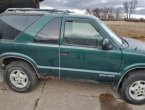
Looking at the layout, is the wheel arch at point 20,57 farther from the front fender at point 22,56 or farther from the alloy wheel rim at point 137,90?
the alloy wheel rim at point 137,90

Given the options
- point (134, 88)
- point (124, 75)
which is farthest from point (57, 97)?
point (134, 88)

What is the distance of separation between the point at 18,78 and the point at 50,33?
1235 mm

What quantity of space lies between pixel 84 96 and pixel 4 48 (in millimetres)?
1997

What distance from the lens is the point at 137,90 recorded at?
4.66 meters

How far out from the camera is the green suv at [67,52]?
451 cm

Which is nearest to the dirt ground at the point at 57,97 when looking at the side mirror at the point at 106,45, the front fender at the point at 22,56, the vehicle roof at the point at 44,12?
the front fender at the point at 22,56

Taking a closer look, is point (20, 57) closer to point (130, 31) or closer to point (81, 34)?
point (81, 34)

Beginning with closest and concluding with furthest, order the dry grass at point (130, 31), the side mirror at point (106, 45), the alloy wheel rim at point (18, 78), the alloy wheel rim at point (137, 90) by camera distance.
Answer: the side mirror at point (106, 45), the alloy wheel rim at point (137, 90), the alloy wheel rim at point (18, 78), the dry grass at point (130, 31)

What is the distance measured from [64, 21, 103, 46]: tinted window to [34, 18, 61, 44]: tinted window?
0.19 metres

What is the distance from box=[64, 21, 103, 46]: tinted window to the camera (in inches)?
178

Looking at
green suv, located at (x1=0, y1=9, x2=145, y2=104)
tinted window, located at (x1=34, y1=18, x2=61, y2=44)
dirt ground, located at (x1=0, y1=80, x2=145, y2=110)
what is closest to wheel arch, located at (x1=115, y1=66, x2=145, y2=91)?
green suv, located at (x1=0, y1=9, x2=145, y2=104)

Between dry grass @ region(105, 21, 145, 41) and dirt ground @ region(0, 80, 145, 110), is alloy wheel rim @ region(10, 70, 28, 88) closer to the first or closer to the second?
dirt ground @ region(0, 80, 145, 110)

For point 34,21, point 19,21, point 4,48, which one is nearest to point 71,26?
point 34,21

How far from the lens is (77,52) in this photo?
4.54 metres
